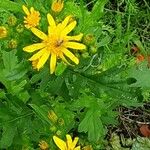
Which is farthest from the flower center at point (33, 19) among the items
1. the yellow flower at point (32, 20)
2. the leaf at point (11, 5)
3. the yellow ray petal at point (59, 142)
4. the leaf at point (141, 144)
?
the leaf at point (141, 144)

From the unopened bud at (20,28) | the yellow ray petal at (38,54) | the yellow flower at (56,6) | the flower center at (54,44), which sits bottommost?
the yellow ray petal at (38,54)

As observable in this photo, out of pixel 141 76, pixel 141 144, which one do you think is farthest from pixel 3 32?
pixel 141 144

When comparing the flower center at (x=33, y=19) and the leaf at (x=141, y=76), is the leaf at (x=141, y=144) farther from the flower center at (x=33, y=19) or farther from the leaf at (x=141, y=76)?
the flower center at (x=33, y=19)

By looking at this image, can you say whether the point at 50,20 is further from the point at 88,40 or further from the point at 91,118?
the point at 91,118

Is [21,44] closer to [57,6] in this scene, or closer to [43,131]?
[57,6]

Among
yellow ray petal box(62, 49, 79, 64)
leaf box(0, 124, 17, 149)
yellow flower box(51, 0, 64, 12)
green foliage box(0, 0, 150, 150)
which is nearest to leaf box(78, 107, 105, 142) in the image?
green foliage box(0, 0, 150, 150)

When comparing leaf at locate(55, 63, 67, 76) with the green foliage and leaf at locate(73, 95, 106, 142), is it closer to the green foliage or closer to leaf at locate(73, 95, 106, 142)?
the green foliage
